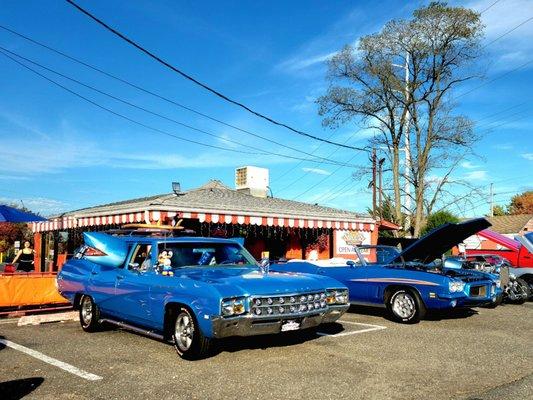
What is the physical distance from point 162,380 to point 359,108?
28.2 m

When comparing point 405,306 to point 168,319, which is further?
point 405,306

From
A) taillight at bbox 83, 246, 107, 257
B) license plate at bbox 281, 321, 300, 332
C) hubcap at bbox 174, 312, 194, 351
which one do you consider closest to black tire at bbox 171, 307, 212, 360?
hubcap at bbox 174, 312, 194, 351

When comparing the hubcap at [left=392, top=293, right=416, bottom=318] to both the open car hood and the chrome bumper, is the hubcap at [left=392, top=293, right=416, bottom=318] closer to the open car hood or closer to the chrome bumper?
the open car hood

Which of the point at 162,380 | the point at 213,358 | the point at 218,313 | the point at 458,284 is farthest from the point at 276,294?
the point at 458,284

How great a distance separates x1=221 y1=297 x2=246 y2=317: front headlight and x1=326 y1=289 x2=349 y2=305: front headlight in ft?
4.49

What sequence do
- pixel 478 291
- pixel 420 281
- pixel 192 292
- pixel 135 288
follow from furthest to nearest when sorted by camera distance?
pixel 478 291
pixel 420 281
pixel 135 288
pixel 192 292

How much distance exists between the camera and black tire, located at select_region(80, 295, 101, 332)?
796 cm

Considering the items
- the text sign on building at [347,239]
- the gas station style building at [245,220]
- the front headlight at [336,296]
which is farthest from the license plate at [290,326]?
the text sign on building at [347,239]

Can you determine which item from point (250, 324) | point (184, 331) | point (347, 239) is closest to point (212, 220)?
point (347, 239)

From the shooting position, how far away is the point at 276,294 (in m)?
5.94

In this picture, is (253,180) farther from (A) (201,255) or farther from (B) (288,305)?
(B) (288,305)

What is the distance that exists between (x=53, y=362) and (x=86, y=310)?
217cm

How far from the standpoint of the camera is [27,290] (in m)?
10.4

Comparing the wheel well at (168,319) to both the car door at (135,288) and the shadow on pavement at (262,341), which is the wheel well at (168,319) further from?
the shadow on pavement at (262,341)
